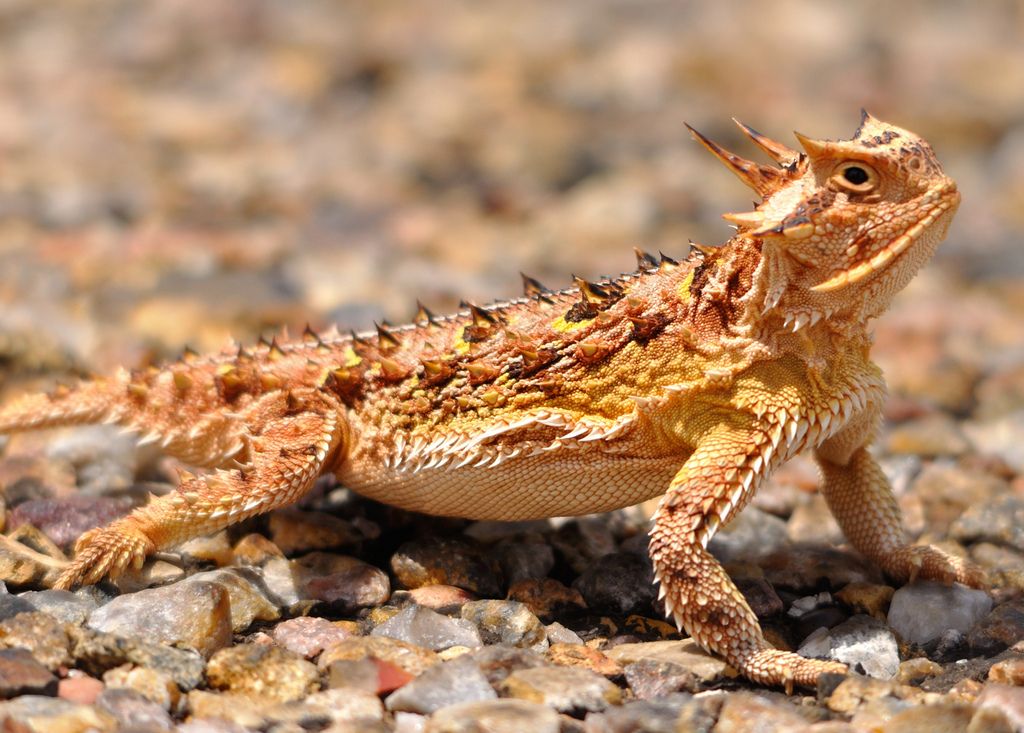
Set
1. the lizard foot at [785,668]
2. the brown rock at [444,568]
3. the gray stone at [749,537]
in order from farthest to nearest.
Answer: the gray stone at [749,537], the brown rock at [444,568], the lizard foot at [785,668]

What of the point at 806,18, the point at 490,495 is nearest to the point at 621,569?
the point at 490,495

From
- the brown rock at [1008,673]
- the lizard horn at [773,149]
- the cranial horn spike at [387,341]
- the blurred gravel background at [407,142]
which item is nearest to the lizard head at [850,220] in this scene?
the lizard horn at [773,149]

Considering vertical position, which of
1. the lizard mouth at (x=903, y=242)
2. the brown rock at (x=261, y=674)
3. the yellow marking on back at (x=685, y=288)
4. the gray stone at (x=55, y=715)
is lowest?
the brown rock at (x=261, y=674)

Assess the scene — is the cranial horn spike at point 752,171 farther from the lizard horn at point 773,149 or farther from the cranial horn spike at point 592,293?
the cranial horn spike at point 592,293

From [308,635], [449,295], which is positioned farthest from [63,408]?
[449,295]

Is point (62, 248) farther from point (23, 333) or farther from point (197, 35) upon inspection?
point (197, 35)

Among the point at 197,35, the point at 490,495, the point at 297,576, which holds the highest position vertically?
the point at 197,35
